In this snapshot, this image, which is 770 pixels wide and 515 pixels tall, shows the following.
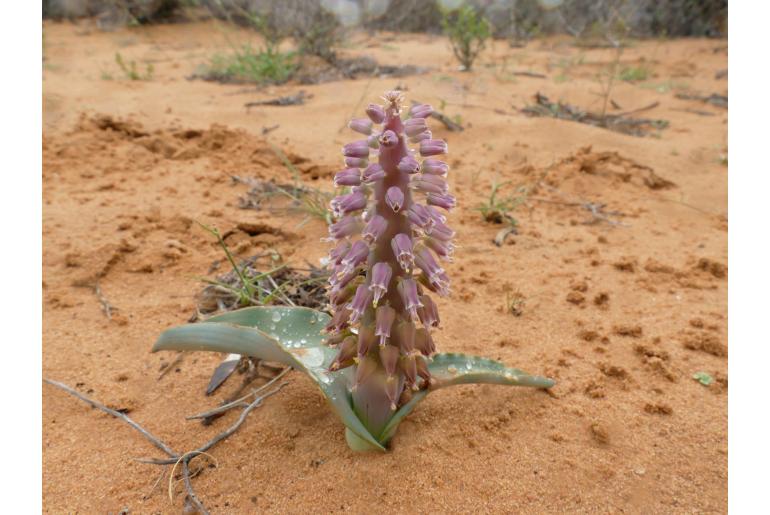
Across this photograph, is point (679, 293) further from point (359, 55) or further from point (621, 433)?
point (359, 55)

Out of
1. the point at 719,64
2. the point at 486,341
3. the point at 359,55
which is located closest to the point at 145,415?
the point at 486,341

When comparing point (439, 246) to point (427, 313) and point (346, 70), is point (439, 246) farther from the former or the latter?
point (346, 70)

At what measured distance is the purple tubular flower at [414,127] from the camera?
1644 mm

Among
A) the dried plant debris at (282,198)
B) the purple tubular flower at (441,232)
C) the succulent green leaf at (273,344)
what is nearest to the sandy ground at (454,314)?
the dried plant debris at (282,198)

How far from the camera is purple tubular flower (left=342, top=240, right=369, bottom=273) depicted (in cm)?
168

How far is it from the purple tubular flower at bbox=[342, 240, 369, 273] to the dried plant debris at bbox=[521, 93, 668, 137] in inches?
197

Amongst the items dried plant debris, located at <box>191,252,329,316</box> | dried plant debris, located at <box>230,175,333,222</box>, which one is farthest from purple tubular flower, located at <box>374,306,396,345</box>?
dried plant debris, located at <box>230,175,333,222</box>

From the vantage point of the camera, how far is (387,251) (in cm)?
173

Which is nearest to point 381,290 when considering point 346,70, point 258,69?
point 258,69

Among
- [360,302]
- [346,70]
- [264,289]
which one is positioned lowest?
[264,289]

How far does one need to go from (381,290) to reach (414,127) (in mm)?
507

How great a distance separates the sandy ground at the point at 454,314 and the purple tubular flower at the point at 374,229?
32.2 inches

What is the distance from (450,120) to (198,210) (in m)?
2.88

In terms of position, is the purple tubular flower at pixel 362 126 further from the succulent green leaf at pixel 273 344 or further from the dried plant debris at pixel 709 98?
the dried plant debris at pixel 709 98
